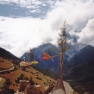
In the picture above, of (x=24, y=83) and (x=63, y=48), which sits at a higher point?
(x=63, y=48)

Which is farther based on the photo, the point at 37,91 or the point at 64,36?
the point at 37,91

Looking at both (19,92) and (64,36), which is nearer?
(64,36)

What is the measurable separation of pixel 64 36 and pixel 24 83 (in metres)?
13.6

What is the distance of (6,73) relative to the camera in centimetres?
7256

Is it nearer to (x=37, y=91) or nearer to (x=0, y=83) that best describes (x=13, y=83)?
(x=0, y=83)

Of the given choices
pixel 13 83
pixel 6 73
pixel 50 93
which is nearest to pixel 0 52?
pixel 6 73

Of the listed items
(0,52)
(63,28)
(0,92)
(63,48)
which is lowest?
(0,92)

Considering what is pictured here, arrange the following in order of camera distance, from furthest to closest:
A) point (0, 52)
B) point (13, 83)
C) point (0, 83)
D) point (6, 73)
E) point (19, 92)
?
point (0, 52) < point (6, 73) < point (13, 83) < point (0, 83) < point (19, 92)

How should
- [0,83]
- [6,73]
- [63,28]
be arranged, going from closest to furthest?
[63,28]
[0,83]
[6,73]

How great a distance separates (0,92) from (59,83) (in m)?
17.3

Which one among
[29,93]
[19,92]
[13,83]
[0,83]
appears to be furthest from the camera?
[13,83]

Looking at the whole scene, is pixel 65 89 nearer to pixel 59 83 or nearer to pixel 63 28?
pixel 59 83

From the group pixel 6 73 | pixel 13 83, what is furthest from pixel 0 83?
pixel 6 73

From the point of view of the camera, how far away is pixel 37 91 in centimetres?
3256
